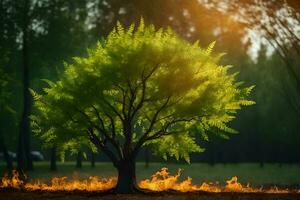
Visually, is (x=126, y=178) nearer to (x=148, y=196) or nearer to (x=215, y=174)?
(x=148, y=196)

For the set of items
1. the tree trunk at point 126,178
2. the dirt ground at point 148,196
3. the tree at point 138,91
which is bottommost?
the dirt ground at point 148,196

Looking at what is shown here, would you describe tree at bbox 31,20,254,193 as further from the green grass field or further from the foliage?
the green grass field

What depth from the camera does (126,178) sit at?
15648 mm

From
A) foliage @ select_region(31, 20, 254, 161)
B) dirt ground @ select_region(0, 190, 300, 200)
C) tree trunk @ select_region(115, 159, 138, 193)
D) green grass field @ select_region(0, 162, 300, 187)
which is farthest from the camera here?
green grass field @ select_region(0, 162, 300, 187)

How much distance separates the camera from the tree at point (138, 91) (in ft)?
48.2

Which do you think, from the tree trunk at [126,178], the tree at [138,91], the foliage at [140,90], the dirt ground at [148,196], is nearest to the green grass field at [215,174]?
the tree trunk at [126,178]

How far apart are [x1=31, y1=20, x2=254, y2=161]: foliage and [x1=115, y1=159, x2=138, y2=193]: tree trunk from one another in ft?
1.40

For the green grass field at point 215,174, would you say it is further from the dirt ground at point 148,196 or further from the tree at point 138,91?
the dirt ground at point 148,196

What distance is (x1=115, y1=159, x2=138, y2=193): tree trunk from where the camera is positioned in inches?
608

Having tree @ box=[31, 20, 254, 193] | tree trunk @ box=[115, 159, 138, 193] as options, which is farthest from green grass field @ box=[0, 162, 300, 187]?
tree @ box=[31, 20, 254, 193]

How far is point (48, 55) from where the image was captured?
125 ft

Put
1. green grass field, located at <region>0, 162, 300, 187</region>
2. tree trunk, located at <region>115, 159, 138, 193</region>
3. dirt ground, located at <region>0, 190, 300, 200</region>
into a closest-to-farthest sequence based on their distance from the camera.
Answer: dirt ground, located at <region>0, 190, 300, 200</region>
tree trunk, located at <region>115, 159, 138, 193</region>
green grass field, located at <region>0, 162, 300, 187</region>

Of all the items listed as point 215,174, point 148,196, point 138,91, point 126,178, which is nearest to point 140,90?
point 138,91

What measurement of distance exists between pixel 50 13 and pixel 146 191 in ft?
78.4
